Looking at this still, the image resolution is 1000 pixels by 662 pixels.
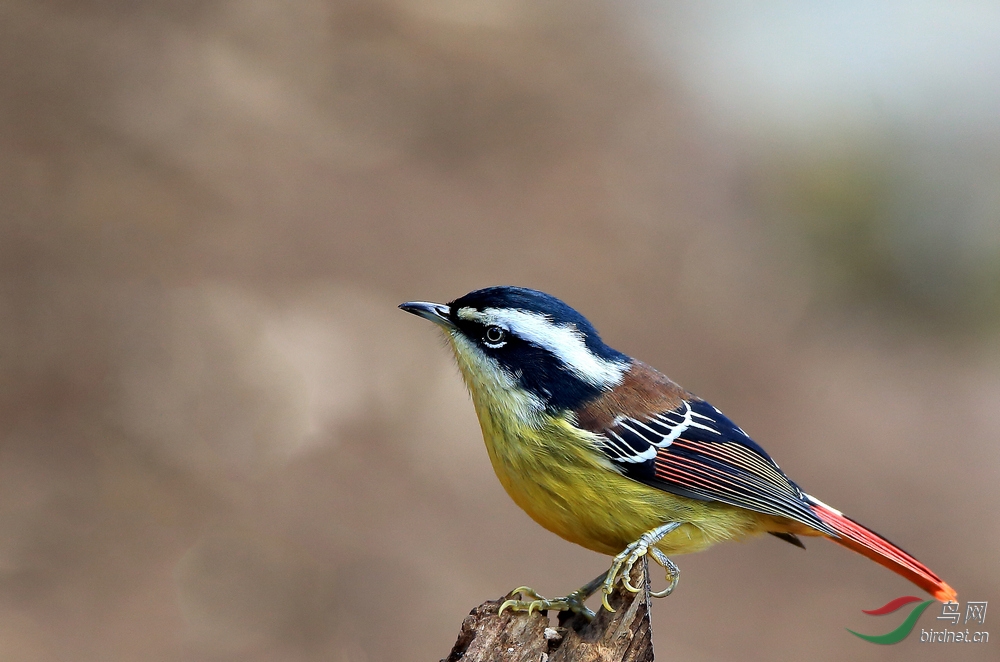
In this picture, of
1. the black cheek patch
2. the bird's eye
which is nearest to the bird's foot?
the black cheek patch

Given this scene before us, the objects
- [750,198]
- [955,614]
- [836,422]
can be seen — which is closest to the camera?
[955,614]

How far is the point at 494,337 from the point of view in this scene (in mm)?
3949

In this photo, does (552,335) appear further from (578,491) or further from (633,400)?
(578,491)

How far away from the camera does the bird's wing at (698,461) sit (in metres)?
3.79

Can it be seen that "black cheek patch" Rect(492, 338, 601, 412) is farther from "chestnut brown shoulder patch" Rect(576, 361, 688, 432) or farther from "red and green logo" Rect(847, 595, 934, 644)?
"red and green logo" Rect(847, 595, 934, 644)

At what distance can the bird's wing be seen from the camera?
3795 mm

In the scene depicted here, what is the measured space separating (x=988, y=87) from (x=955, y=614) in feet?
27.7

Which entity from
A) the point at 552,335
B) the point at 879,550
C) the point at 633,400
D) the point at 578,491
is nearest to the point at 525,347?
the point at 552,335

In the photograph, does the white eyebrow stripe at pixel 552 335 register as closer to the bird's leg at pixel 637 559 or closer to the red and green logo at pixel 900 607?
the bird's leg at pixel 637 559

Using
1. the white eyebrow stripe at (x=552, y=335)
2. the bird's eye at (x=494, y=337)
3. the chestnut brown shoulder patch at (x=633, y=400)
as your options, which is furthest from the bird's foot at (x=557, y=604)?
the bird's eye at (x=494, y=337)

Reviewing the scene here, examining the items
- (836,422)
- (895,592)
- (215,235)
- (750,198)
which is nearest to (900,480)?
(836,422)

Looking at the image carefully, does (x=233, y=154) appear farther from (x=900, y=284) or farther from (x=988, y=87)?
(x=988, y=87)

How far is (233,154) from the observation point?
1005 cm

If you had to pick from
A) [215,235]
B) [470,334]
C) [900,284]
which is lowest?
[470,334]
